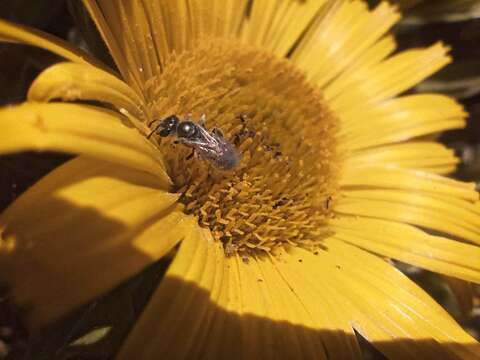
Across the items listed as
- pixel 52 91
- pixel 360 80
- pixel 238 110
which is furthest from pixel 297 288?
pixel 360 80

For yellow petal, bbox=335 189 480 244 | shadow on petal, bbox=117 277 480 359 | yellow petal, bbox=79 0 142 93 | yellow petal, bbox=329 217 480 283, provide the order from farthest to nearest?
yellow petal, bbox=335 189 480 244
yellow petal, bbox=329 217 480 283
yellow petal, bbox=79 0 142 93
shadow on petal, bbox=117 277 480 359

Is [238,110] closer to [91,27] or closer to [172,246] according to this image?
[91,27]

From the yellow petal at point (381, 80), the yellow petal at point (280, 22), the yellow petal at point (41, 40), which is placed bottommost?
the yellow petal at point (381, 80)

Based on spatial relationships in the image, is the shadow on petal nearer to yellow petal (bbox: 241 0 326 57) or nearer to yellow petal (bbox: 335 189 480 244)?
yellow petal (bbox: 335 189 480 244)

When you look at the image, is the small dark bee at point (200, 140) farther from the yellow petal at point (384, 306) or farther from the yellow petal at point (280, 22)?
the yellow petal at point (280, 22)

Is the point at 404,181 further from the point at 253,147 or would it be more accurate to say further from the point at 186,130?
the point at 186,130

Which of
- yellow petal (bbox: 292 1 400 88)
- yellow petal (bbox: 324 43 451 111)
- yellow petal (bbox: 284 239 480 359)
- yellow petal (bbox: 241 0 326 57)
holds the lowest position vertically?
yellow petal (bbox: 284 239 480 359)

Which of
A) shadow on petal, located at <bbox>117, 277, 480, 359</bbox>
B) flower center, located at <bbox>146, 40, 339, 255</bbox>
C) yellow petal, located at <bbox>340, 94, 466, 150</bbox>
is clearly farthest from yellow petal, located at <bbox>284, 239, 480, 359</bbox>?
yellow petal, located at <bbox>340, 94, 466, 150</bbox>

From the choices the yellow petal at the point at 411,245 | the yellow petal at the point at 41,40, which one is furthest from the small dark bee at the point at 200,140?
the yellow petal at the point at 411,245
